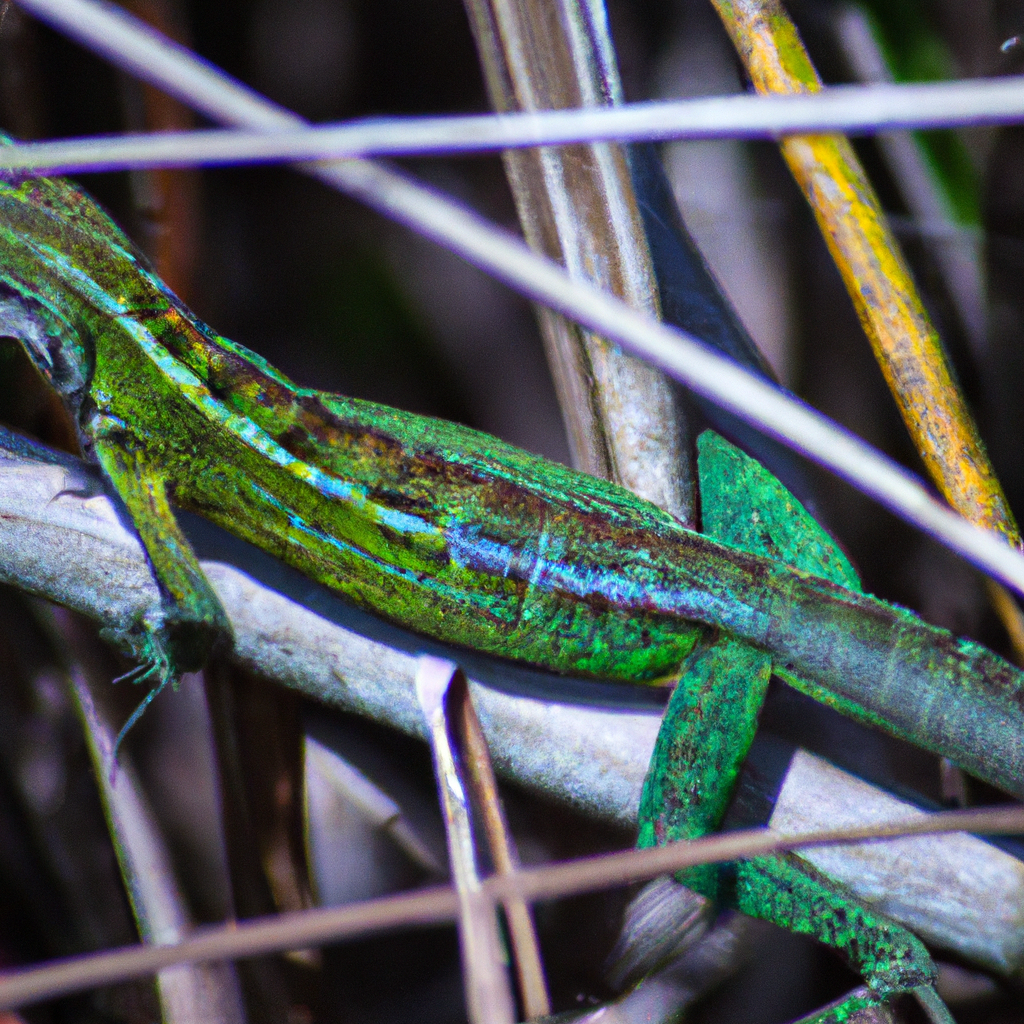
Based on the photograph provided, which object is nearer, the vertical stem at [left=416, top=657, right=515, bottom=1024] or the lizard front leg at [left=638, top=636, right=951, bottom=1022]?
the vertical stem at [left=416, top=657, right=515, bottom=1024]

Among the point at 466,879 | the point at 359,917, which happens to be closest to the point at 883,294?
the point at 466,879

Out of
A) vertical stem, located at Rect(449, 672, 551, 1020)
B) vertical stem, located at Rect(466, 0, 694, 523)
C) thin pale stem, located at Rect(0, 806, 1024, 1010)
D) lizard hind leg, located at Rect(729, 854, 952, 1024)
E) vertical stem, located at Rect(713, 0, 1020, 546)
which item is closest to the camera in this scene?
thin pale stem, located at Rect(0, 806, 1024, 1010)

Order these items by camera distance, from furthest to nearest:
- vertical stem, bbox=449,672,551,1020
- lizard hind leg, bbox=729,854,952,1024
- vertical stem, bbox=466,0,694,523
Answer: vertical stem, bbox=466,0,694,523
lizard hind leg, bbox=729,854,952,1024
vertical stem, bbox=449,672,551,1020

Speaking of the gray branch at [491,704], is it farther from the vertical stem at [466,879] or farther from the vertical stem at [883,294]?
the vertical stem at [883,294]

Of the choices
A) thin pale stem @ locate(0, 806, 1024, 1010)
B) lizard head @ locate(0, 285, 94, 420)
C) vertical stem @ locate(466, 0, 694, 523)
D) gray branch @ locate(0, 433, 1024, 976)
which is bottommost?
thin pale stem @ locate(0, 806, 1024, 1010)

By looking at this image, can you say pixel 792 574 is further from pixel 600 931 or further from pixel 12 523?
pixel 12 523

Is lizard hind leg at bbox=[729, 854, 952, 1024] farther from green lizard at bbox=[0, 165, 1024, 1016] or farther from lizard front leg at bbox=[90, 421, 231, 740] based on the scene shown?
lizard front leg at bbox=[90, 421, 231, 740]

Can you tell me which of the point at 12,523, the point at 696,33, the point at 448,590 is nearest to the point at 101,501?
the point at 12,523

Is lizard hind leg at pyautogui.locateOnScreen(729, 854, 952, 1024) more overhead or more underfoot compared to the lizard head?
more underfoot

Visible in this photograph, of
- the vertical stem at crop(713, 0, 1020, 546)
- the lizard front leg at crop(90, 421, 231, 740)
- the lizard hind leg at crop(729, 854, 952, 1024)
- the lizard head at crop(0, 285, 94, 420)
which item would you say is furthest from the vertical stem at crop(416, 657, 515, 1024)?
the vertical stem at crop(713, 0, 1020, 546)
